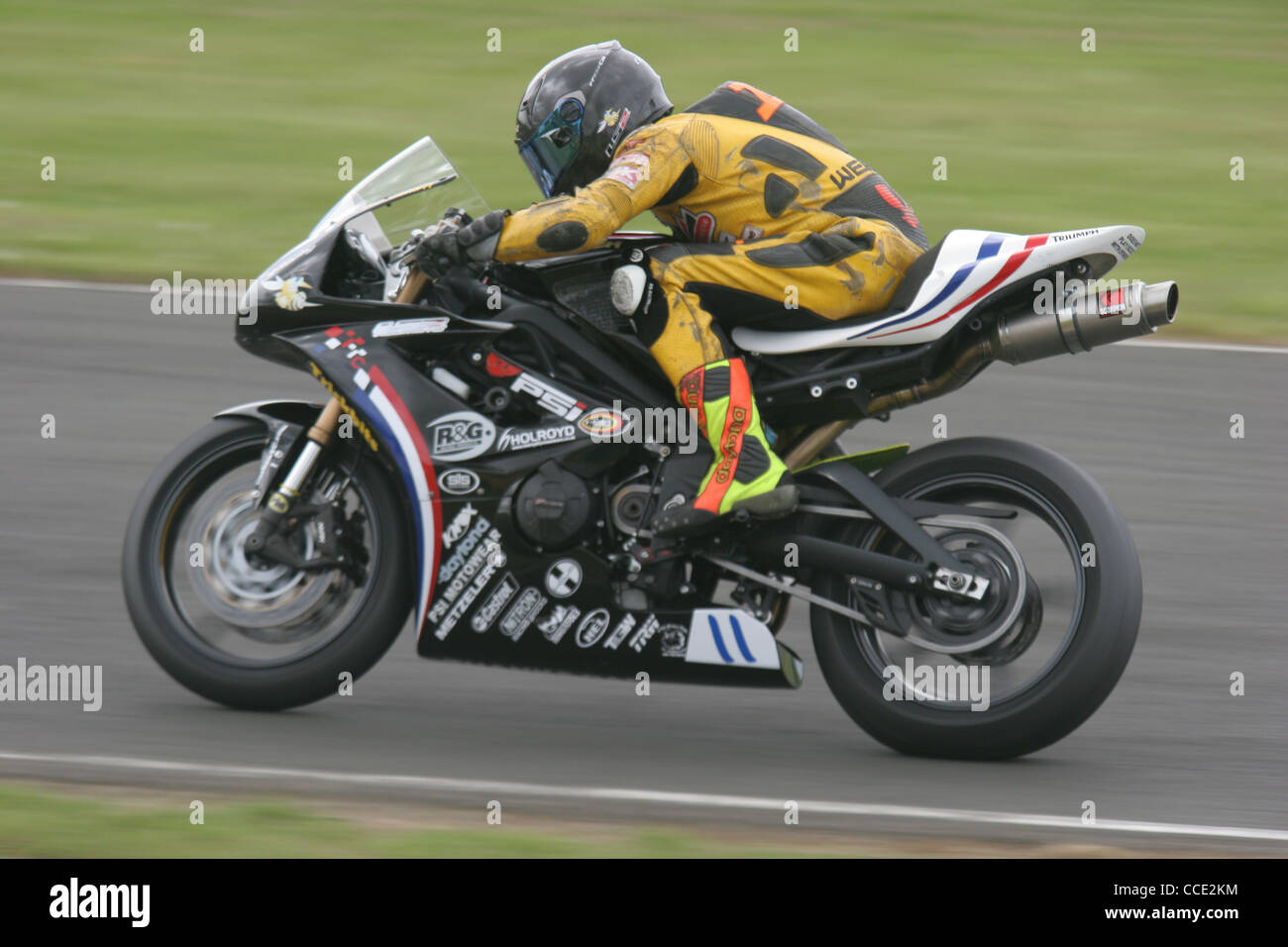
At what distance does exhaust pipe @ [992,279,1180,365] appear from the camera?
4.85 meters

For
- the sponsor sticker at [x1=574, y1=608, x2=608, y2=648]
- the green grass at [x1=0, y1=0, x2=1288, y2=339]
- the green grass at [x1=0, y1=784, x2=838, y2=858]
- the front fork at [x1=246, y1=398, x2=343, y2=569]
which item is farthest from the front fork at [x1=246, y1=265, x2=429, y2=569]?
the green grass at [x1=0, y1=0, x2=1288, y2=339]

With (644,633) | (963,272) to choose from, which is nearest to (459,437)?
(644,633)

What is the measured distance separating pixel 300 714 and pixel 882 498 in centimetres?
180

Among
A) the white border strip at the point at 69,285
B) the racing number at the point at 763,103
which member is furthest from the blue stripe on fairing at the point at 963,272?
the white border strip at the point at 69,285

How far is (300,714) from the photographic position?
5.51 m

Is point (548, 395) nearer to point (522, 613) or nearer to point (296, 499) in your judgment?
point (522, 613)

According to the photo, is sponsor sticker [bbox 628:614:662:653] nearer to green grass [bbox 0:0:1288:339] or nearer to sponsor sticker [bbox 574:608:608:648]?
sponsor sticker [bbox 574:608:608:648]

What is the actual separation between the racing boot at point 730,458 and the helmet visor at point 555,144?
0.74 m

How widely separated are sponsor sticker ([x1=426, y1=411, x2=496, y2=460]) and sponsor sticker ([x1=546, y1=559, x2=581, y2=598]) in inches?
15.0

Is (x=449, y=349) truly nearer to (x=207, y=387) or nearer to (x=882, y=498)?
(x=882, y=498)

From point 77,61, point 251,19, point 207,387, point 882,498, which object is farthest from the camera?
point 251,19

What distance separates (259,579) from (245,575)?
0.15 ft

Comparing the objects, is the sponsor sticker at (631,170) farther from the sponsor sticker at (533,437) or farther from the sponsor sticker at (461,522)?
the sponsor sticker at (461,522)

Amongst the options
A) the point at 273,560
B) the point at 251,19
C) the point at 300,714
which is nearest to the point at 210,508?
the point at 273,560
